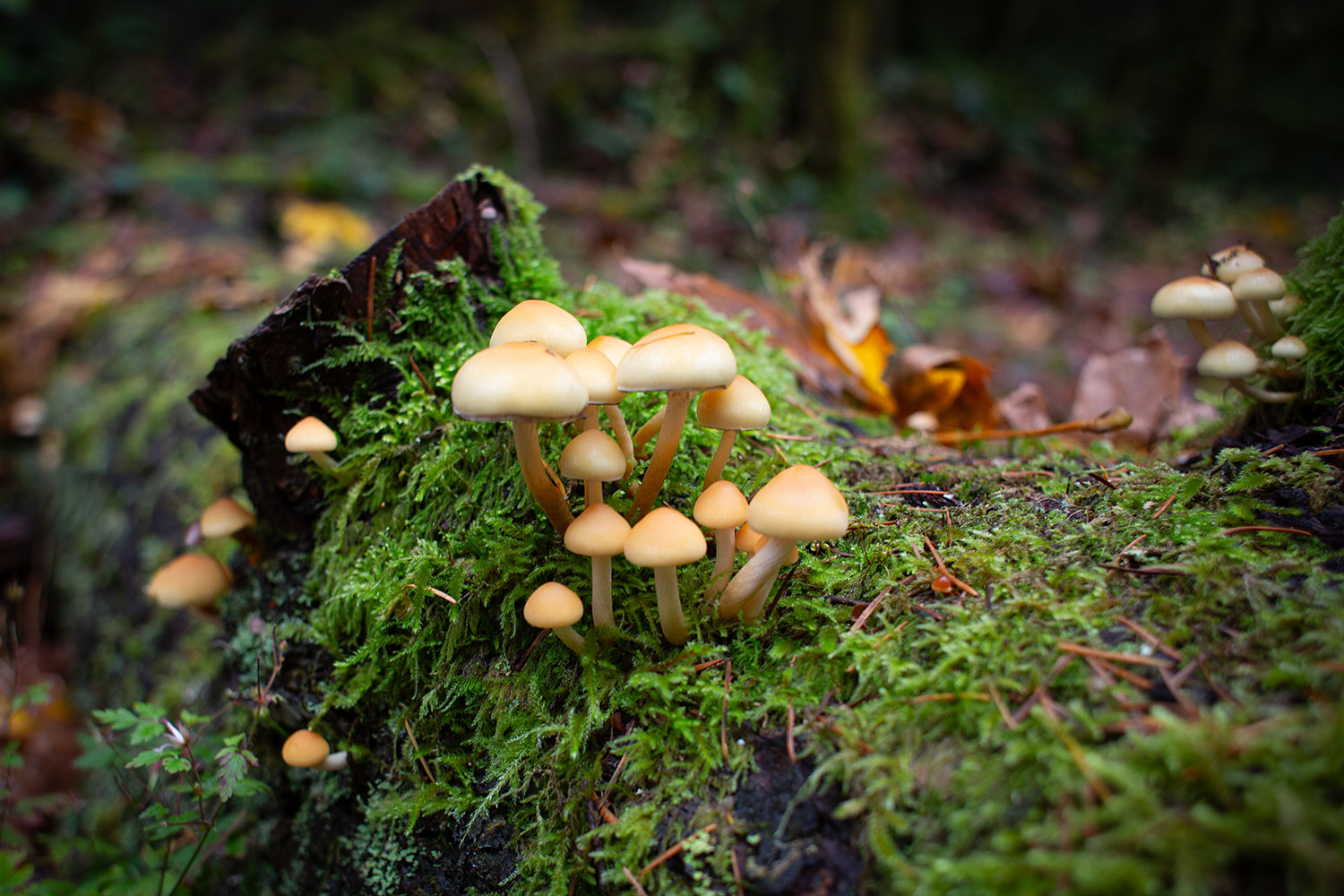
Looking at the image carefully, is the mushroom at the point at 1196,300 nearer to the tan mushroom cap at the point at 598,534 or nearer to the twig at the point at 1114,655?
the twig at the point at 1114,655

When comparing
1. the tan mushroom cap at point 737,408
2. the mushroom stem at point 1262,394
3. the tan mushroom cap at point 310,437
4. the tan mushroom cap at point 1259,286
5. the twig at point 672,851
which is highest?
the tan mushroom cap at point 310,437

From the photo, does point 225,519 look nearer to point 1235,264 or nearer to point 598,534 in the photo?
point 598,534

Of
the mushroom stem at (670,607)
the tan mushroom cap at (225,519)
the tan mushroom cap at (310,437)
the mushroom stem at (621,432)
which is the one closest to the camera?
the mushroom stem at (670,607)

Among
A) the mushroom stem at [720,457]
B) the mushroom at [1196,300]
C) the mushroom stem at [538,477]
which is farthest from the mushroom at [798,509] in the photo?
the mushroom at [1196,300]

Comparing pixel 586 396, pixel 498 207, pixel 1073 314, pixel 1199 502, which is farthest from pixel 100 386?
pixel 1073 314

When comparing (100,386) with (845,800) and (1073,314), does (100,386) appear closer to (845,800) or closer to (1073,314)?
Result: (845,800)

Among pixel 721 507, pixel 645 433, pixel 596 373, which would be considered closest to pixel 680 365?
pixel 596 373

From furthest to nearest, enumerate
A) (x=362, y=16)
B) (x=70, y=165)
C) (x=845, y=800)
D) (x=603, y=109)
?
(x=362, y=16) → (x=603, y=109) → (x=70, y=165) → (x=845, y=800)
